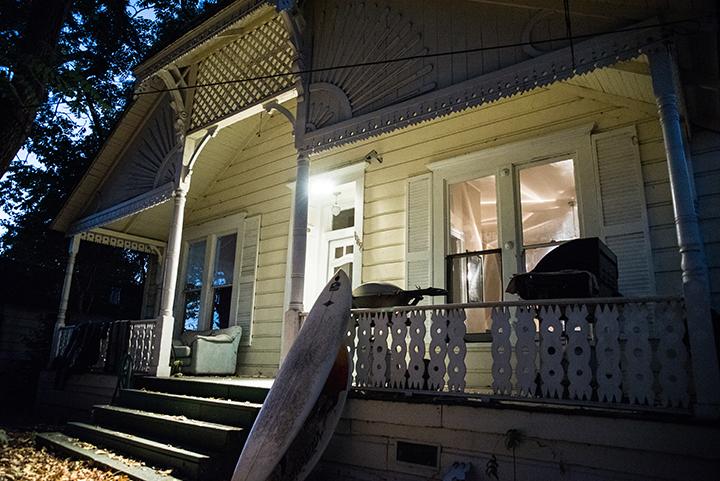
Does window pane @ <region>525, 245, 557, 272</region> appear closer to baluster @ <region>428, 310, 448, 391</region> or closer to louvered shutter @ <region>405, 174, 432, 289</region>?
louvered shutter @ <region>405, 174, 432, 289</region>

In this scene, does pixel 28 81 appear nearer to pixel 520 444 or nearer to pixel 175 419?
pixel 175 419

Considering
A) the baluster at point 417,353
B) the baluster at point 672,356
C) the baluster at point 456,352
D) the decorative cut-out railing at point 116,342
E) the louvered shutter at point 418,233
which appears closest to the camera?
the baluster at point 672,356

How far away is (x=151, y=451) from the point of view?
4.39 meters

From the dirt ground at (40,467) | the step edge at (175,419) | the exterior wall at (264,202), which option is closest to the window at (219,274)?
the exterior wall at (264,202)

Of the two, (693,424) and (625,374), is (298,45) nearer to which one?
(625,374)

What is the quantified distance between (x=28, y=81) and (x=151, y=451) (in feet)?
12.1

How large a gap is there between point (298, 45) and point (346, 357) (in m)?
3.97

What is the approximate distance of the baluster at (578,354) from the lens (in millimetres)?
3260

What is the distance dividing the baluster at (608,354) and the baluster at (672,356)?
0.83 feet

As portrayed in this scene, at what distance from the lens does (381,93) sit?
202 inches

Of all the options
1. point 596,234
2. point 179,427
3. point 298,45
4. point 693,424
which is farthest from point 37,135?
point 693,424

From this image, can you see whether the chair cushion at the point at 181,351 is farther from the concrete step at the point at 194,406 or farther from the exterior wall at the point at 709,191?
the exterior wall at the point at 709,191

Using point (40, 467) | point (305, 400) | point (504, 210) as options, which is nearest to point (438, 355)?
point (305, 400)

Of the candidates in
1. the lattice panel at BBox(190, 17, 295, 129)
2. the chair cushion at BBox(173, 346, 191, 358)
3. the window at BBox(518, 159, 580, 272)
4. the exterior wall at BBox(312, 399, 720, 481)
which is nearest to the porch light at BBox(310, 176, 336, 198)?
the lattice panel at BBox(190, 17, 295, 129)
